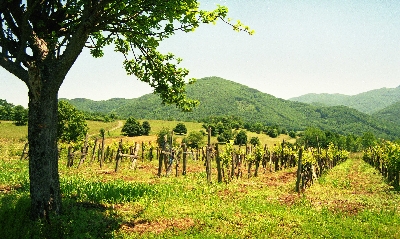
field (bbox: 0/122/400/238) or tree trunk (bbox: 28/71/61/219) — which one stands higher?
tree trunk (bbox: 28/71/61/219)

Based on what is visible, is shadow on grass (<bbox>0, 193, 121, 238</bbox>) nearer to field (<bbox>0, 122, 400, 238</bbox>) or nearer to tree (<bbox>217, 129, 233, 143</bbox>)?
field (<bbox>0, 122, 400, 238</bbox>)

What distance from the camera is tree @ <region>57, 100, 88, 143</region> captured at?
149 ft

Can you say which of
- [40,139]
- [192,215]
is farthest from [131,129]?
[40,139]

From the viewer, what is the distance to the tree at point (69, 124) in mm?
45344

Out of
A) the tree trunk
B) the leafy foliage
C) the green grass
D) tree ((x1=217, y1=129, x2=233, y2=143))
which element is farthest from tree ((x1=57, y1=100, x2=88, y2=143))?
tree ((x1=217, y1=129, x2=233, y2=143))

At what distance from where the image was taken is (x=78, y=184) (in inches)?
573

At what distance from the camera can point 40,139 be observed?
8.16m

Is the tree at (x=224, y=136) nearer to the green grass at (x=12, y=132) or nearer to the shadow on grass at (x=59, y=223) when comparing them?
the green grass at (x=12, y=132)

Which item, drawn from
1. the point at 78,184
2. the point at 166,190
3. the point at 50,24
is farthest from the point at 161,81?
the point at 78,184

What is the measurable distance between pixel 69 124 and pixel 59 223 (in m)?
42.4

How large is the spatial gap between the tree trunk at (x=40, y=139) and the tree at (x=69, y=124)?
40279mm

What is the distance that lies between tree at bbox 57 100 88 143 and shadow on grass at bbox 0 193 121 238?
38.2 meters

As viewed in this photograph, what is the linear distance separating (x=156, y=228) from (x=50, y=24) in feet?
25.1

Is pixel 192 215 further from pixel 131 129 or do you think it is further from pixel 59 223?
pixel 131 129
